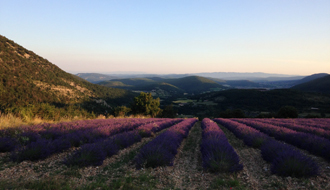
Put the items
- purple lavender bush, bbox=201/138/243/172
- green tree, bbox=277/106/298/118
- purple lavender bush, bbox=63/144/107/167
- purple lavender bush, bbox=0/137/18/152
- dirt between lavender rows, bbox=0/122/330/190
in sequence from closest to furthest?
dirt between lavender rows, bbox=0/122/330/190
purple lavender bush, bbox=201/138/243/172
purple lavender bush, bbox=63/144/107/167
purple lavender bush, bbox=0/137/18/152
green tree, bbox=277/106/298/118

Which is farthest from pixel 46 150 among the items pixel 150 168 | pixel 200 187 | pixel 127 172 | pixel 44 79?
pixel 44 79

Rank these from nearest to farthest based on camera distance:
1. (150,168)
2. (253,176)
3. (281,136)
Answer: (253,176) < (150,168) < (281,136)

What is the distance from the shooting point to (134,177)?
3.32 meters

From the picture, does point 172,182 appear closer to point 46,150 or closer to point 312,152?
point 46,150

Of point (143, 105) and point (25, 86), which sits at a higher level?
point (25, 86)

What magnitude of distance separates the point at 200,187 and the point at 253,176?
4.92ft

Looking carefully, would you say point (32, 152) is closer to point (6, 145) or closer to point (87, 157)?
point (6, 145)

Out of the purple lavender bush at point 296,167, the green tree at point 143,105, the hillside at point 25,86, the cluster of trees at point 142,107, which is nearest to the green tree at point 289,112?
the cluster of trees at point 142,107

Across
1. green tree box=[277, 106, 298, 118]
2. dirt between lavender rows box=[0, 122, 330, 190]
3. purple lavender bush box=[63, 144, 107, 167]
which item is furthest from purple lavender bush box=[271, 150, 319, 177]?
green tree box=[277, 106, 298, 118]

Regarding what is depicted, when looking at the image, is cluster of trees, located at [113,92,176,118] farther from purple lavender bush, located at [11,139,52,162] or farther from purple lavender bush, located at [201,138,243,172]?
purple lavender bush, located at [201,138,243,172]

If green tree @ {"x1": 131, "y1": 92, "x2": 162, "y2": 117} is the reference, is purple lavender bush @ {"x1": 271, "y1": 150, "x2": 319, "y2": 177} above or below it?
above

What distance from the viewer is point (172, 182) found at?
3219 mm

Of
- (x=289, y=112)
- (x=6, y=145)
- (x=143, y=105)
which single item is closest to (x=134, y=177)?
(x=6, y=145)

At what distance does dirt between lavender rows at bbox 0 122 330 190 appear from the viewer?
9.38ft
